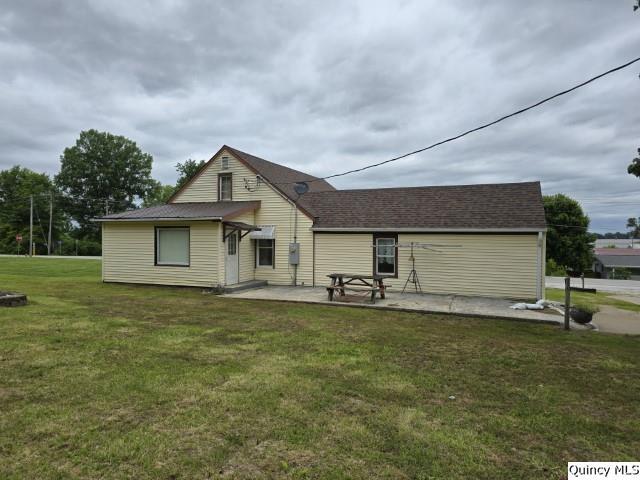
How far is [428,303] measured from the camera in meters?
10.8

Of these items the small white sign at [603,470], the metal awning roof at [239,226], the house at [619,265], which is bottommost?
the house at [619,265]

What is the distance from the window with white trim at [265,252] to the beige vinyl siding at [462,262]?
2.60m

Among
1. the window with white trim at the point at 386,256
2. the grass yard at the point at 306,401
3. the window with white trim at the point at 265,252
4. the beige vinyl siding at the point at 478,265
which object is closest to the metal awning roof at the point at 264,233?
the window with white trim at the point at 265,252

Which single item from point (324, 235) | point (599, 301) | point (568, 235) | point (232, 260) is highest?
point (568, 235)

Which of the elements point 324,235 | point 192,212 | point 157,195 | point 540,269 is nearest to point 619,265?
point 540,269

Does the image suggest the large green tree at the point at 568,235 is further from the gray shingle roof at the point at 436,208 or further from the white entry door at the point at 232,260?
the white entry door at the point at 232,260

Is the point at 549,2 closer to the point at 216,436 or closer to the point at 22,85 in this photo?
the point at 216,436

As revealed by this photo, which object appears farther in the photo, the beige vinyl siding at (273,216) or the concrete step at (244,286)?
the beige vinyl siding at (273,216)

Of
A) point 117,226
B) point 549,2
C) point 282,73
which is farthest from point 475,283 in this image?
point 117,226

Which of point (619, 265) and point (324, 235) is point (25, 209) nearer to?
point (324, 235)

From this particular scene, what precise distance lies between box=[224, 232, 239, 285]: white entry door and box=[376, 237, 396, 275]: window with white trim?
551cm

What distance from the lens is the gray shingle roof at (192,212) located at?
13260 millimetres

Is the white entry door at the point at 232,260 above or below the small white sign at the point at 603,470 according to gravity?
above

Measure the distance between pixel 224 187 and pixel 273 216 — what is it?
9.35 ft
